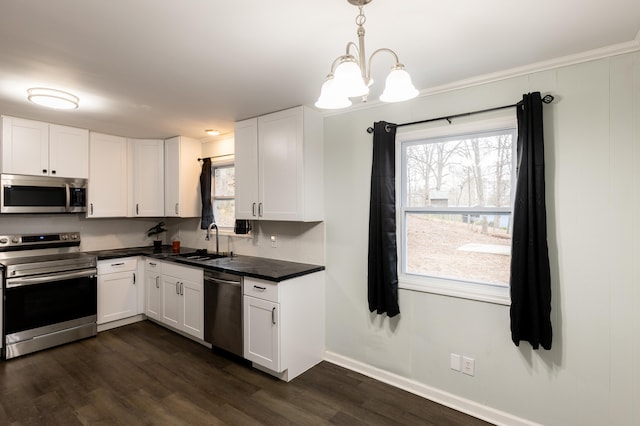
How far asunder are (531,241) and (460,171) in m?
0.74

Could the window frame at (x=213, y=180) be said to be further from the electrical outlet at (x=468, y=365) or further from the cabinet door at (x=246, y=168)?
the electrical outlet at (x=468, y=365)

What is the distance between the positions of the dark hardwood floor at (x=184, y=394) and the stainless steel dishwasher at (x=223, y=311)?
0.66ft

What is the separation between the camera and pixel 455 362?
2.50 metres

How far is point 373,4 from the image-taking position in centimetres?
155

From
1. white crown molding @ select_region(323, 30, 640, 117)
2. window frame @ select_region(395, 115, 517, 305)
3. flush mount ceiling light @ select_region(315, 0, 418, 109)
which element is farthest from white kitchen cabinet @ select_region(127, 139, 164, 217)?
flush mount ceiling light @ select_region(315, 0, 418, 109)

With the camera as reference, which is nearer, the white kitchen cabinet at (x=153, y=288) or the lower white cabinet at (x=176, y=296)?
the lower white cabinet at (x=176, y=296)

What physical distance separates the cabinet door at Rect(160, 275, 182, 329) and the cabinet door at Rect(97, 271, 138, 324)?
52cm

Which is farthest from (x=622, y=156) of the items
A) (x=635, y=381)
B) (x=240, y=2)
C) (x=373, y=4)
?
(x=240, y=2)

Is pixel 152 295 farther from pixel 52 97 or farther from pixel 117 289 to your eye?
pixel 52 97

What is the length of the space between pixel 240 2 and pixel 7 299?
3664mm

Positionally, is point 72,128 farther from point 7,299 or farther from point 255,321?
point 255,321

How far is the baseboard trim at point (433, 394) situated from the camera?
228 centimetres

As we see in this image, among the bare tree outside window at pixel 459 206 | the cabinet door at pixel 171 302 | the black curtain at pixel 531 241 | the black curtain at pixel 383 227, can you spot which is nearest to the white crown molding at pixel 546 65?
the black curtain at pixel 531 241

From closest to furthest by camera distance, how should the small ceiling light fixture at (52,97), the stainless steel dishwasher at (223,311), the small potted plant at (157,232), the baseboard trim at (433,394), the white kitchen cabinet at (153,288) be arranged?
the baseboard trim at (433,394) < the small ceiling light fixture at (52,97) < the stainless steel dishwasher at (223,311) < the white kitchen cabinet at (153,288) < the small potted plant at (157,232)
